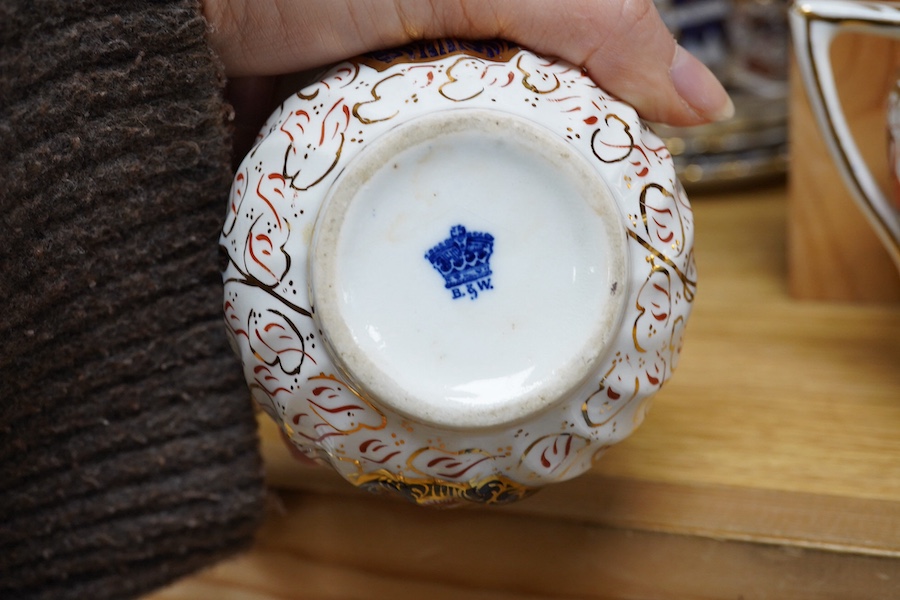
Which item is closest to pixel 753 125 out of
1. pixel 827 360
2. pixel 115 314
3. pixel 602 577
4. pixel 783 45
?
pixel 783 45

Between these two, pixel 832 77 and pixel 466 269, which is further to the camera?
pixel 832 77

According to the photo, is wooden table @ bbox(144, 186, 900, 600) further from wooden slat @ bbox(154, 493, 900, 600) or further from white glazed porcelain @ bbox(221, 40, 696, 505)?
white glazed porcelain @ bbox(221, 40, 696, 505)

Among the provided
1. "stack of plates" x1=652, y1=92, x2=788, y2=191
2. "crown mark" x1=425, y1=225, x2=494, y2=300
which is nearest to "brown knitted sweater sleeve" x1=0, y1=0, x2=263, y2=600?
"crown mark" x1=425, y1=225, x2=494, y2=300

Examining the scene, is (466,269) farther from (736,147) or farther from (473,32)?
(736,147)

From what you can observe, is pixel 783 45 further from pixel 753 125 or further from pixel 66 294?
pixel 66 294

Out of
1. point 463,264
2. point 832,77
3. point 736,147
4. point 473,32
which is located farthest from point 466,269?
point 736,147

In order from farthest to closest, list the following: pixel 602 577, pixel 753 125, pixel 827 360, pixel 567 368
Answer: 1. pixel 753 125
2. pixel 827 360
3. pixel 602 577
4. pixel 567 368

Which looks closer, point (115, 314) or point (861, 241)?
point (115, 314)
